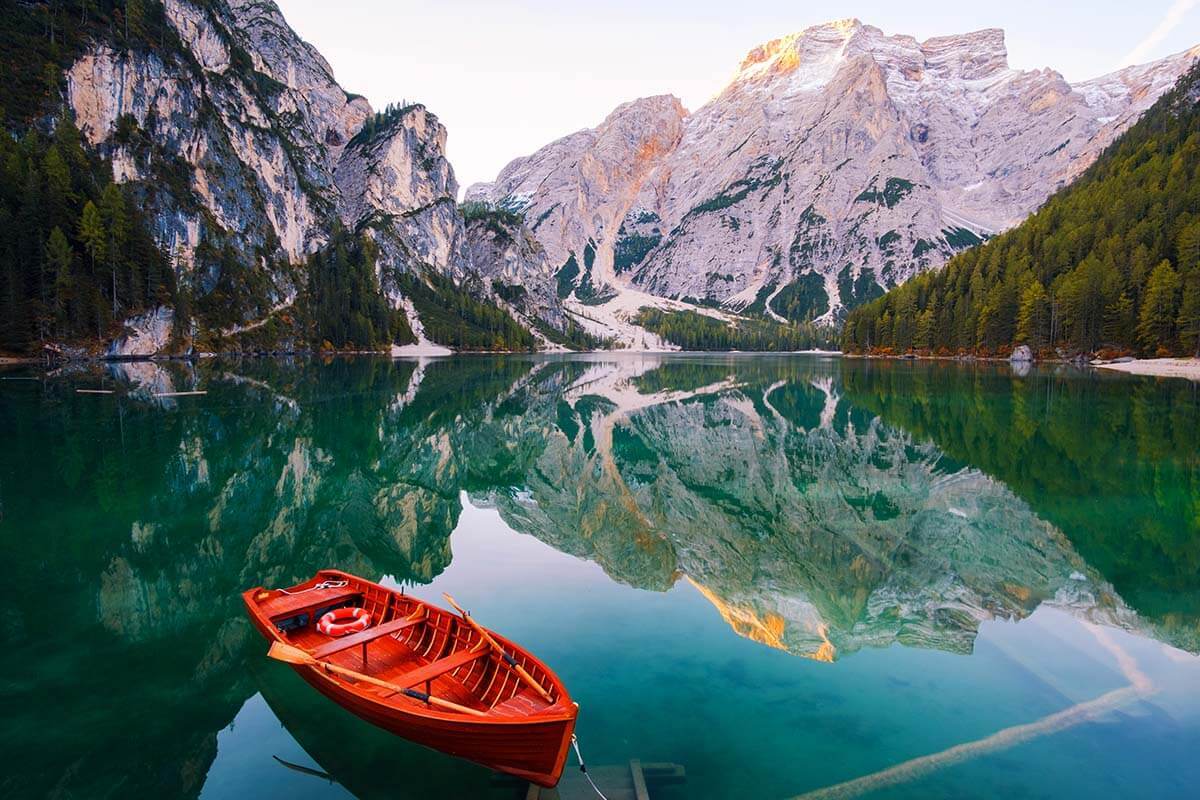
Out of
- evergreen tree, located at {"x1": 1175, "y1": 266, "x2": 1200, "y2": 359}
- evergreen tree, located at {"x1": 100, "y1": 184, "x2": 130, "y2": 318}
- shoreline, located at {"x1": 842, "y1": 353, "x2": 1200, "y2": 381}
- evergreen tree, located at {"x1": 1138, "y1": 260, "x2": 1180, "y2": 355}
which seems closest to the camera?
shoreline, located at {"x1": 842, "y1": 353, "x2": 1200, "y2": 381}

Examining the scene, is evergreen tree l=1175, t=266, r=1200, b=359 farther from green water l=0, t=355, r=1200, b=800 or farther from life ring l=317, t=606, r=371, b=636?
life ring l=317, t=606, r=371, b=636

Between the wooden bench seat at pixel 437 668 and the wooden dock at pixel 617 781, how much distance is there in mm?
2022

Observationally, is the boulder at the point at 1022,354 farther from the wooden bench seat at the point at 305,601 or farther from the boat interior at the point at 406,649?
the wooden bench seat at the point at 305,601

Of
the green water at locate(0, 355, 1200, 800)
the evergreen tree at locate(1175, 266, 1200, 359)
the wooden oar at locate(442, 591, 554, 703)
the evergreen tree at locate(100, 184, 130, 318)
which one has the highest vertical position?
the evergreen tree at locate(100, 184, 130, 318)

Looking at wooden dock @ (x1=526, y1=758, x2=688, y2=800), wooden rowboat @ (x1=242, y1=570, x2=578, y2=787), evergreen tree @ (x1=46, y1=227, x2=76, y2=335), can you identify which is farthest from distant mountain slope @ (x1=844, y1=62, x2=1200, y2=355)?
evergreen tree @ (x1=46, y1=227, x2=76, y2=335)

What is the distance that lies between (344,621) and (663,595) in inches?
306

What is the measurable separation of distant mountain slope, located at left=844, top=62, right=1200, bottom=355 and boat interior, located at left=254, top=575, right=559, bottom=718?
10119 centimetres

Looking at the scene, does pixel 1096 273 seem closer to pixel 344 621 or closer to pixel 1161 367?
pixel 1161 367

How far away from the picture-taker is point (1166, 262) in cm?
8425

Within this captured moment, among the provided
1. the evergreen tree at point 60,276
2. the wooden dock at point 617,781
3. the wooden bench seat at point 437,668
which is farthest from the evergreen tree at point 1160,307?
the evergreen tree at point 60,276

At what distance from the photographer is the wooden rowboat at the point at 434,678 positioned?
26.5 feet

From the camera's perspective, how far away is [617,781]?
28.3 feet

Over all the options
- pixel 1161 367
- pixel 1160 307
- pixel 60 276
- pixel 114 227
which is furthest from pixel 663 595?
pixel 114 227

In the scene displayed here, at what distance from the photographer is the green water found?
942cm
